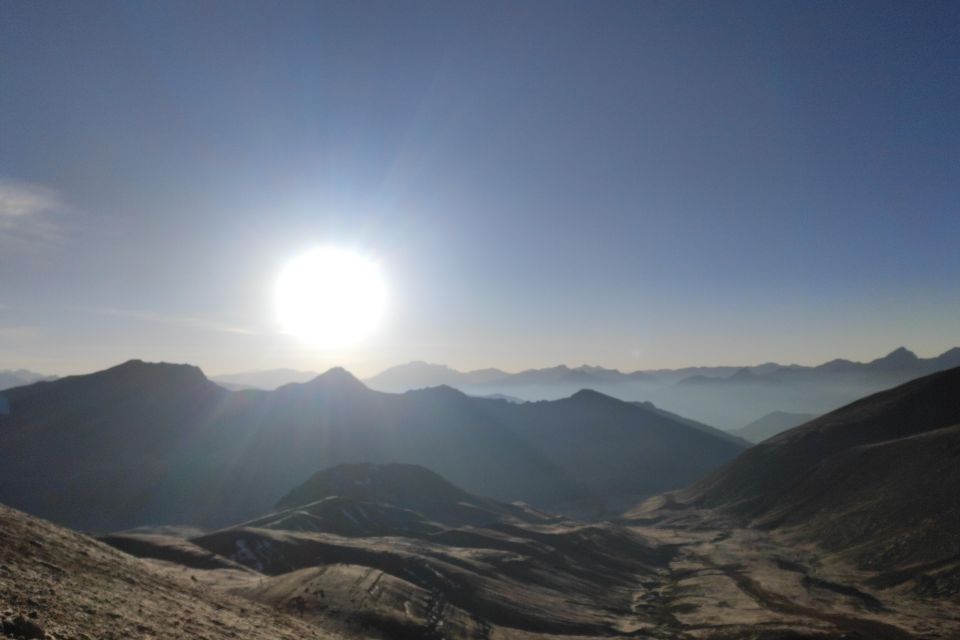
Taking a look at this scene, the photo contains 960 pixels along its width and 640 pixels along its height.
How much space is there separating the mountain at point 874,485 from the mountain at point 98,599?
321 ft

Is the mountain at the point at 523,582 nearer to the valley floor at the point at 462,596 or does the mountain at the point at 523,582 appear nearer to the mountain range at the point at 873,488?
the valley floor at the point at 462,596

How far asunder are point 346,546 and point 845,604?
239 feet

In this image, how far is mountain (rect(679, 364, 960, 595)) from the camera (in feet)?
314

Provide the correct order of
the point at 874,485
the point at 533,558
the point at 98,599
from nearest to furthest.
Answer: the point at 98,599 → the point at 533,558 → the point at 874,485

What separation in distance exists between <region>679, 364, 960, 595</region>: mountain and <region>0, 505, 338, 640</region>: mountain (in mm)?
97928

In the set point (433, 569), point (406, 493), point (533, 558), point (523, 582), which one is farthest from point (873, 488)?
point (406, 493)

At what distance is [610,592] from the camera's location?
3442 inches

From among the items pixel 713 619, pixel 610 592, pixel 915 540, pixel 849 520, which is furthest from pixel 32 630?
pixel 849 520

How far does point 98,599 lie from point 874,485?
150401 mm

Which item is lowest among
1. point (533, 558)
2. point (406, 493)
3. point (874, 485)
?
point (533, 558)

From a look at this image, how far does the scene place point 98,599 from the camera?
21.7 metres

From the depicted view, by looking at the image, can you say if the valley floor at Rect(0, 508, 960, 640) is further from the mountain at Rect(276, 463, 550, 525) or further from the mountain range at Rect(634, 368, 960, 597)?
the mountain at Rect(276, 463, 550, 525)

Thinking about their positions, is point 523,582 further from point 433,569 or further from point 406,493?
point 406,493

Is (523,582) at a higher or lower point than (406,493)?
lower
